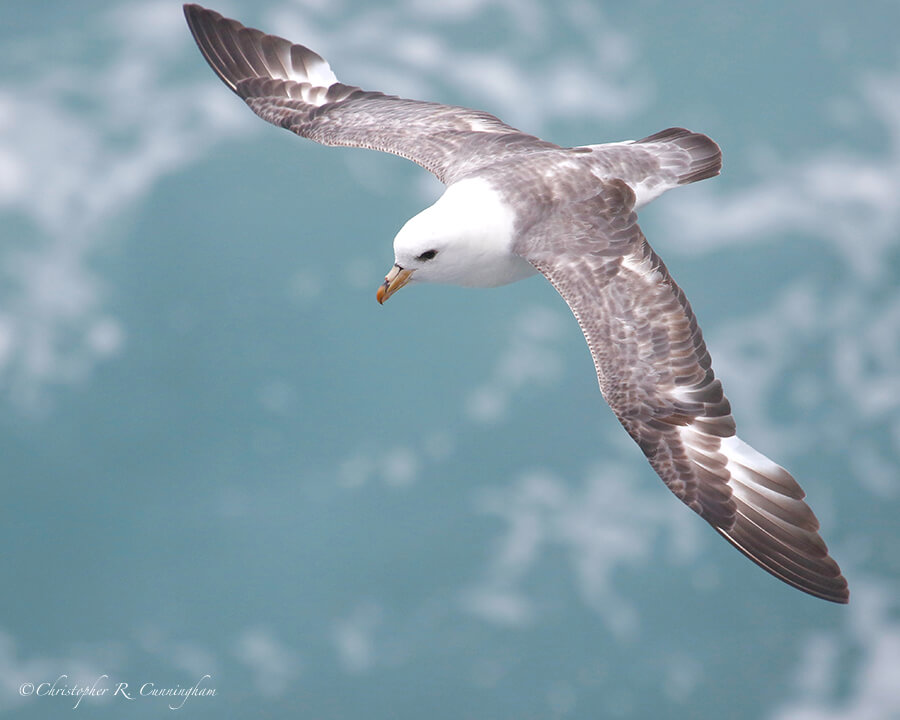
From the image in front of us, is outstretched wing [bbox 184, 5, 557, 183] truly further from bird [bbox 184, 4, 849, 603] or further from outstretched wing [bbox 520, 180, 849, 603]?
outstretched wing [bbox 520, 180, 849, 603]

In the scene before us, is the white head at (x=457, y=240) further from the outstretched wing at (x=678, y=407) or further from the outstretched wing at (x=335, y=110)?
the outstretched wing at (x=335, y=110)

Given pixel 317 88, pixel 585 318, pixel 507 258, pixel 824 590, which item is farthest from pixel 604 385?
pixel 317 88

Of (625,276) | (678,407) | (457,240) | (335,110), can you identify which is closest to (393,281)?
(457,240)

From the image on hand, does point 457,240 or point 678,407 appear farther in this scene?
point 457,240

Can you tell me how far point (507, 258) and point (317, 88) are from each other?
14.1ft

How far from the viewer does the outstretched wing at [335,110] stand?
46.1ft

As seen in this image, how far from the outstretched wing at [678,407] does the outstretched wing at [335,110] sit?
2.10m

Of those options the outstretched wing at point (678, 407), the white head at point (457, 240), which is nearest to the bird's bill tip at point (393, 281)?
the white head at point (457, 240)

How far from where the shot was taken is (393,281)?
1242 centimetres

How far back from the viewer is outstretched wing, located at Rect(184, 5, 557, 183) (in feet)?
46.1

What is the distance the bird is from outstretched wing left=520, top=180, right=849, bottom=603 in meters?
0.01

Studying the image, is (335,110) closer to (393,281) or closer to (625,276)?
(393,281)

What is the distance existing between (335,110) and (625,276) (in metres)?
4.72

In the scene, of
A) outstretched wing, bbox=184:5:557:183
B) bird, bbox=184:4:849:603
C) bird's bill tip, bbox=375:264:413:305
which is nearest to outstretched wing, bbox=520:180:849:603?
bird, bbox=184:4:849:603
